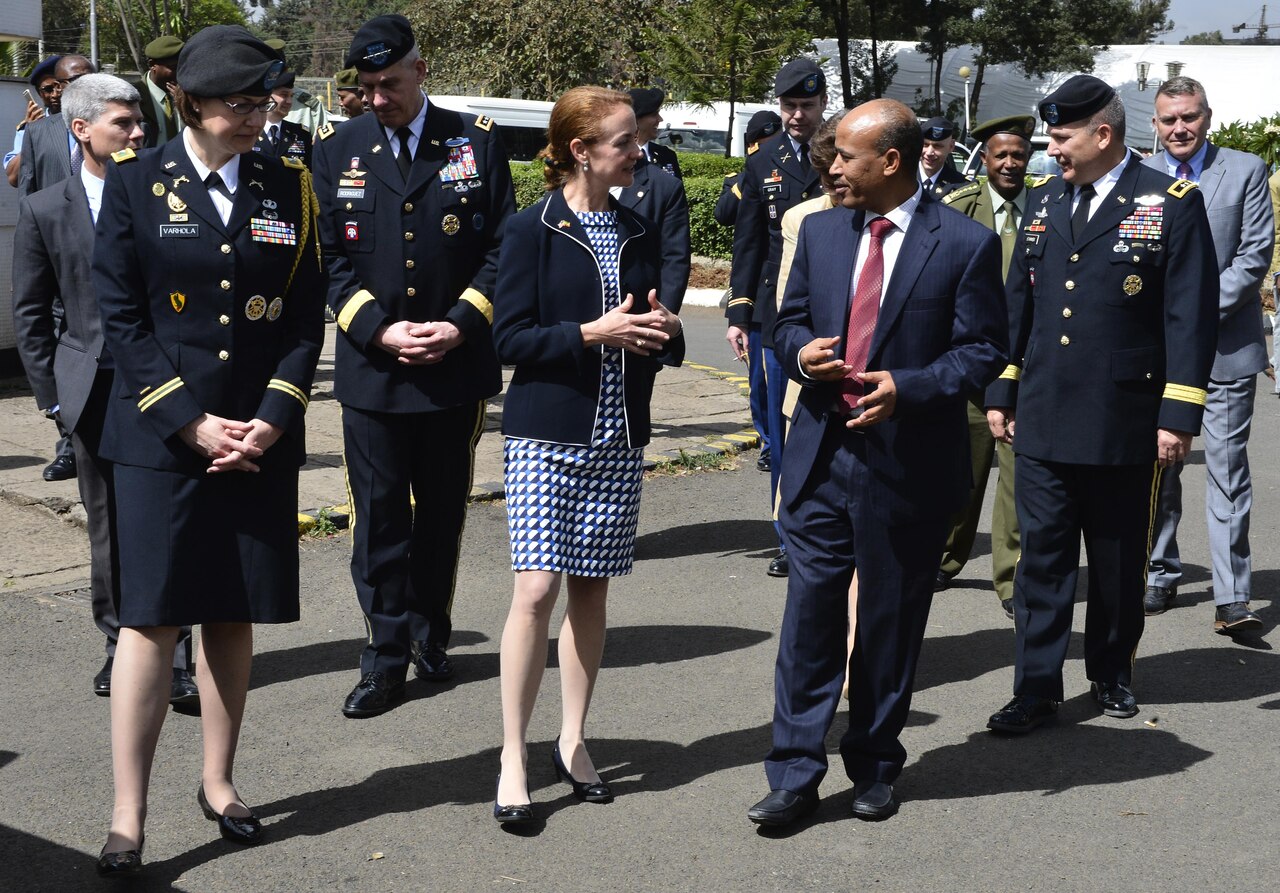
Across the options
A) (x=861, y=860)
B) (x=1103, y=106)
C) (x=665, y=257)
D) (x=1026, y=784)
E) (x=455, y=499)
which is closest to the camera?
(x=861, y=860)

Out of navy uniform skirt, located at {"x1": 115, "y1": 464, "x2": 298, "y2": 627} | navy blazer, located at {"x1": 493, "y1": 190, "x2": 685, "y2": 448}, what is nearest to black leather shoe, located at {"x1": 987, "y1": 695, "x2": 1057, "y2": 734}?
navy blazer, located at {"x1": 493, "y1": 190, "x2": 685, "y2": 448}

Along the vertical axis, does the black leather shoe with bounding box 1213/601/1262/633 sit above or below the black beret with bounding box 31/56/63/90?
below

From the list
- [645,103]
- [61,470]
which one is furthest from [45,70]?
[645,103]

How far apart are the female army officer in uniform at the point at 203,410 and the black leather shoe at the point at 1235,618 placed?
408cm

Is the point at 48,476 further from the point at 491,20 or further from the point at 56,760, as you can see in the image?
the point at 491,20

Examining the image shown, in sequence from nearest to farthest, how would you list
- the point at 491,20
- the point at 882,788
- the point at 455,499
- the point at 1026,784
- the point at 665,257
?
the point at 882,788, the point at 1026,784, the point at 455,499, the point at 665,257, the point at 491,20

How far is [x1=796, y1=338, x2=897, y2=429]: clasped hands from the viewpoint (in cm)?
406

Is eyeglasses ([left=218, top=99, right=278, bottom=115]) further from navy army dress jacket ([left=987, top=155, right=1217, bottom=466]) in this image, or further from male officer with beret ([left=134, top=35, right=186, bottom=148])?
male officer with beret ([left=134, top=35, right=186, bottom=148])

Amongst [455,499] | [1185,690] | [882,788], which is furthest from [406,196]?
[1185,690]

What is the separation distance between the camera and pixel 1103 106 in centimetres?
509

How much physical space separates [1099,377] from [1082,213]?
584mm

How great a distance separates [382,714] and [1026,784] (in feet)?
7.14

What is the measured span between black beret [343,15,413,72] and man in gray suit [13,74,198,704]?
82cm

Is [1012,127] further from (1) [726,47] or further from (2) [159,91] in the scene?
(1) [726,47]
